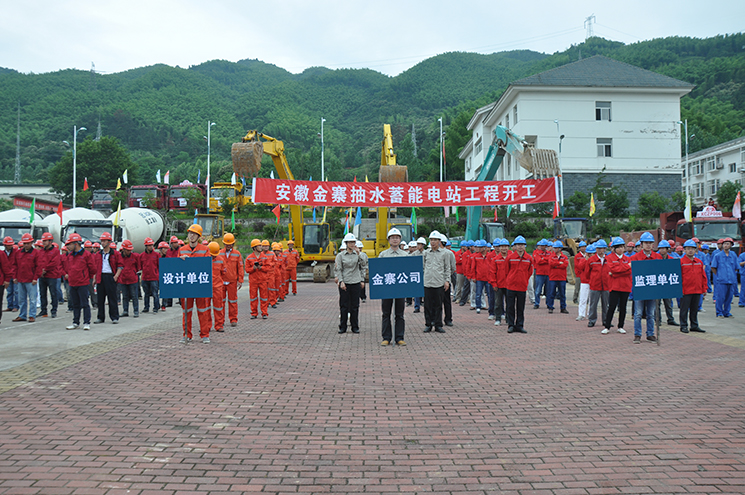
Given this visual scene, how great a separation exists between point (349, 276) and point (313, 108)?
347 feet

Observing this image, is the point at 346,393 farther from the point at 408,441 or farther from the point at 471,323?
the point at 471,323

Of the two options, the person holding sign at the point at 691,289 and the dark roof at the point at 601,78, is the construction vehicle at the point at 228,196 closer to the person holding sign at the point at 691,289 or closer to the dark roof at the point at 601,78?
the dark roof at the point at 601,78

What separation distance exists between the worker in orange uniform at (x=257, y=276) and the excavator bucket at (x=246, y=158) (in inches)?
321

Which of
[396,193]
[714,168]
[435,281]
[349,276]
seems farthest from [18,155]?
[714,168]

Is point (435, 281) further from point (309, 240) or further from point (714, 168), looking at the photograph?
point (714, 168)

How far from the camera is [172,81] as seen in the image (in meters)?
114

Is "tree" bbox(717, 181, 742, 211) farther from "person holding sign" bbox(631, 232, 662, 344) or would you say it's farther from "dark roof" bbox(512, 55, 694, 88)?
"person holding sign" bbox(631, 232, 662, 344)

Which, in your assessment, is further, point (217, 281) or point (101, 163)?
point (101, 163)

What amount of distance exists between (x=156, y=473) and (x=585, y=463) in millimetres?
3268

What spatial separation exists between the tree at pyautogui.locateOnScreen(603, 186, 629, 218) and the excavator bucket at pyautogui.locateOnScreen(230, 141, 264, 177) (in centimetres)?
2870

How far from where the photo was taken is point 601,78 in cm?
4322

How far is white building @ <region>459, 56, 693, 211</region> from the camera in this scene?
4238 cm

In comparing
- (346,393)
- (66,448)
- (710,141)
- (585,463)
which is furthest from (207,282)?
(710,141)

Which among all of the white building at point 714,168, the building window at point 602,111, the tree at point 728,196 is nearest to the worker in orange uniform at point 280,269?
the building window at point 602,111
